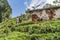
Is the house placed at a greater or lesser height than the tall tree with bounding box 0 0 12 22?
lesser

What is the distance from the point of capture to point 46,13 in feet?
91.4

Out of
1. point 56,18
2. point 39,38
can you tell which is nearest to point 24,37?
point 39,38

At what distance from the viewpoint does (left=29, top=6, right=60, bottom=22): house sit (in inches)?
1083

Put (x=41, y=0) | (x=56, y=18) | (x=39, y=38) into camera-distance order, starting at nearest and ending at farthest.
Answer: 1. (x=39, y=38)
2. (x=56, y=18)
3. (x=41, y=0)

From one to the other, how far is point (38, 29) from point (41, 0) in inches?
353

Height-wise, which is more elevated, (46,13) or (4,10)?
(4,10)

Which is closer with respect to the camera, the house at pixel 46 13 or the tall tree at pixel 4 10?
the house at pixel 46 13

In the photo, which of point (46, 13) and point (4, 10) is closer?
point (46, 13)

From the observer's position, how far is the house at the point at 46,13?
2752 cm

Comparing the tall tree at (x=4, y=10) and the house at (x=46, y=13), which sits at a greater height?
the tall tree at (x=4, y=10)

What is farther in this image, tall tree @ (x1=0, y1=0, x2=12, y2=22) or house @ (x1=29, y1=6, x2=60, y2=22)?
tall tree @ (x1=0, y1=0, x2=12, y2=22)

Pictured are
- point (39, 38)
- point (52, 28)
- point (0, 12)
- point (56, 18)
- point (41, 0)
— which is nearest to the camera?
point (39, 38)

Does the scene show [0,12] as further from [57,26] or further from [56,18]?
[57,26]

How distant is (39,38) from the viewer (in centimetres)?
1967
